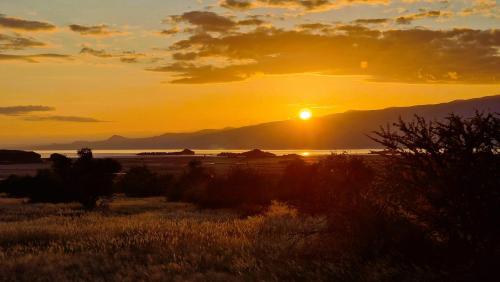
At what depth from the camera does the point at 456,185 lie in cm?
819

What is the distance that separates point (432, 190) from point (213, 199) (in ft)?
97.3

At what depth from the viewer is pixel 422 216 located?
8.72 metres

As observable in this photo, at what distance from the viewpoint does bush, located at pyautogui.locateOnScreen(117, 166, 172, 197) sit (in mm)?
58281

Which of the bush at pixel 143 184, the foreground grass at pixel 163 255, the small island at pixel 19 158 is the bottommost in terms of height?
the bush at pixel 143 184

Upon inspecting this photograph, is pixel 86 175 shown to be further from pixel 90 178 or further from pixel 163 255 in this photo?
pixel 163 255

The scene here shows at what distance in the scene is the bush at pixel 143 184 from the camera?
58.3 metres

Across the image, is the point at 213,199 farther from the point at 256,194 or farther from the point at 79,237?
the point at 79,237

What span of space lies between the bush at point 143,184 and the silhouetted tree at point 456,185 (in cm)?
4889

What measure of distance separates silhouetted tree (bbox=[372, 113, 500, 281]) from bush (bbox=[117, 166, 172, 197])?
48.9 m

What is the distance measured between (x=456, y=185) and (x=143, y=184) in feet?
173

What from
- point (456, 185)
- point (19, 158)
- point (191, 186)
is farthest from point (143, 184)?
point (19, 158)

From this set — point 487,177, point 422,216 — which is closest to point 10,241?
point 422,216

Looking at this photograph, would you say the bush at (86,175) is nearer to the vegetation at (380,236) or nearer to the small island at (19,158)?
the vegetation at (380,236)

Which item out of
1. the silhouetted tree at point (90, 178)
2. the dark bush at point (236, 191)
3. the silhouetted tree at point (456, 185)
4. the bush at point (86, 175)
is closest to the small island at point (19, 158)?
the bush at point (86, 175)
